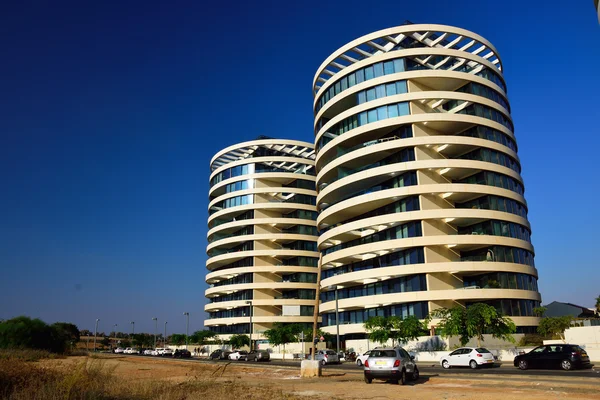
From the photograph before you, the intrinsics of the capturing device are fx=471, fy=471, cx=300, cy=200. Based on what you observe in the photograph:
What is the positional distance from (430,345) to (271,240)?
4515 centimetres

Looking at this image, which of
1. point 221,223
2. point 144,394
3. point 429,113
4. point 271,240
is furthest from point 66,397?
point 221,223

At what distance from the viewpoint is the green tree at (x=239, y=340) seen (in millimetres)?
78938

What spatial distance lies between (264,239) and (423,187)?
40797 millimetres

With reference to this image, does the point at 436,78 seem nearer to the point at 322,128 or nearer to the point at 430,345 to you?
the point at 322,128

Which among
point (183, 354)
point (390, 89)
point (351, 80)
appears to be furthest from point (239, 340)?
point (390, 89)

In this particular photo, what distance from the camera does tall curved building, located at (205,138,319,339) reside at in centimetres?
8438

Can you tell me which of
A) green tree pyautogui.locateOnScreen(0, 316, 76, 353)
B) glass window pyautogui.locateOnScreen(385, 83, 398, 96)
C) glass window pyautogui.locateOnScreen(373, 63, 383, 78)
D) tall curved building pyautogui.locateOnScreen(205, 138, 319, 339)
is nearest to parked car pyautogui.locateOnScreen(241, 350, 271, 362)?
tall curved building pyautogui.locateOnScreen(205, 138, 319, 339)

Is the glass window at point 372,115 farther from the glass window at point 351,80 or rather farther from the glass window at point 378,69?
the glass window at point 351,80

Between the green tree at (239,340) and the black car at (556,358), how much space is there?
56.1 m

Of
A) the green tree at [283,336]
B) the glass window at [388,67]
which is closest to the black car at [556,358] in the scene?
the glass window at [388,67]

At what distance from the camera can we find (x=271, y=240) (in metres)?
87.2

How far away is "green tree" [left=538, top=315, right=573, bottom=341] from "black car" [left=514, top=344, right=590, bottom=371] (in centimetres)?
1938

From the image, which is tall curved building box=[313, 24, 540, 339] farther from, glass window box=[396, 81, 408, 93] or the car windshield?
the car windshield

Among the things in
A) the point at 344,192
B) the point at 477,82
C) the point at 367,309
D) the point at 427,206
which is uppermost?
the point at 477,82
